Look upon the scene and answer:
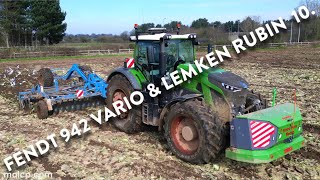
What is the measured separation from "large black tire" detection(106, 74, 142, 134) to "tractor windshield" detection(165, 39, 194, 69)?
127 cm

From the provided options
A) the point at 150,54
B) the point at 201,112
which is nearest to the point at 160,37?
the point at 150,54

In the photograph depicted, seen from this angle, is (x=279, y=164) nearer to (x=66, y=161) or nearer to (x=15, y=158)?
(x=66, y=161)

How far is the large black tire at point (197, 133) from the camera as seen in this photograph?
587 centimetres

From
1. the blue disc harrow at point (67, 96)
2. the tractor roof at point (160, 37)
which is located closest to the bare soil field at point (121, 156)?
the blue disc harrow at point (67, 96)

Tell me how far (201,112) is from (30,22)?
164 feet

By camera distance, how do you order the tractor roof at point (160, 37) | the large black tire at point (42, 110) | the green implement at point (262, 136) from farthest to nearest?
the large black tire at point (42, 110), the tractor roof at point (160, 37), the green implement at point (262, 136)

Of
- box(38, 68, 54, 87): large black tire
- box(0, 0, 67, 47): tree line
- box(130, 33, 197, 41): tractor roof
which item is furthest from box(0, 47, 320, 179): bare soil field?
box(0, 0, 67, 47): tree line

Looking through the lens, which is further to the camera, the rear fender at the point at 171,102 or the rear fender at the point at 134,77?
the rear fender at the point at 134,77

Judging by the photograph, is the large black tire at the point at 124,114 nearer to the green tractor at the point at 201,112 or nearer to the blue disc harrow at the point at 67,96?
the green tractor at the point at 201,112

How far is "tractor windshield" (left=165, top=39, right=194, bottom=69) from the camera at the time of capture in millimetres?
7453

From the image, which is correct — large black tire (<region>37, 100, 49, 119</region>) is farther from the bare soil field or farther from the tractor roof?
the tractor roof

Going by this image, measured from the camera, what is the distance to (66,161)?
666 centimetres

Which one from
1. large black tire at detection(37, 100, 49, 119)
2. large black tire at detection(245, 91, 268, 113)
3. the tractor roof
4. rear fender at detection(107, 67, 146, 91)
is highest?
the tractor roof

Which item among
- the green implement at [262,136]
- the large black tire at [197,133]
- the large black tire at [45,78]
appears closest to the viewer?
the green implement at [262,136]
